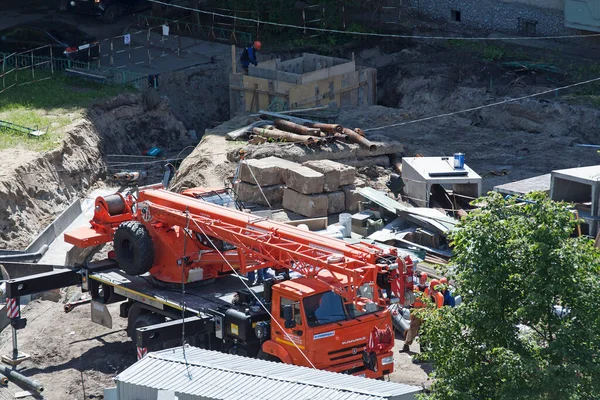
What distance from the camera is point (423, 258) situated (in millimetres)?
25672

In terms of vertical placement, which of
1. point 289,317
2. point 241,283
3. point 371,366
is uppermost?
point 289,317

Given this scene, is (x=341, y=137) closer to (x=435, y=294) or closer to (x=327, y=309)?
(x=435, y=294)

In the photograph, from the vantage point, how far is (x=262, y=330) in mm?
19672

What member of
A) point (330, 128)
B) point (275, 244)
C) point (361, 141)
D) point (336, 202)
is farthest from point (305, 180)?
point (275, 244)

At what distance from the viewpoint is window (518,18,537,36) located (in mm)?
45656

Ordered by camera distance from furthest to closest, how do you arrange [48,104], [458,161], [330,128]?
[48,104]
[330,128]
[458,161]

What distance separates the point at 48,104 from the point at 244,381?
21.0 metres

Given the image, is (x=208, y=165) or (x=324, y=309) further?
(x=208, y=165)

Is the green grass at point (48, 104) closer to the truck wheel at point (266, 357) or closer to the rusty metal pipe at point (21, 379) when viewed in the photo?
the rusty metal pipe at point (21, 379)

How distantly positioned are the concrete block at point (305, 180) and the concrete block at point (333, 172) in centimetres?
21

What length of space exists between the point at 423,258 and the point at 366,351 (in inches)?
264

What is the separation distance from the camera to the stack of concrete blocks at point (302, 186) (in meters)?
28.2

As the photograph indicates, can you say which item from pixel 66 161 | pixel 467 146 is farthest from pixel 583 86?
pixel 66 161

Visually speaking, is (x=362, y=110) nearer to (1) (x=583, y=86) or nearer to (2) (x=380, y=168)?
(2) (x=380, y=168)
